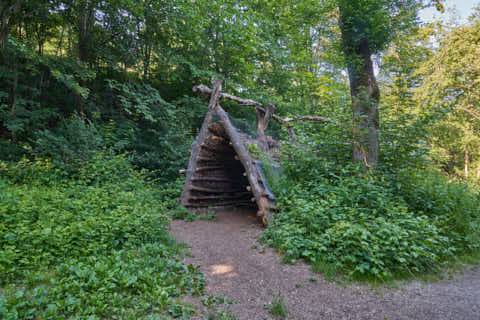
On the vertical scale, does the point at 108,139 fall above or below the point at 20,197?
above

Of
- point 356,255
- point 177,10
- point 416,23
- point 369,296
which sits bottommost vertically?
point 369,296

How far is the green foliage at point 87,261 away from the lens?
7.59 feet

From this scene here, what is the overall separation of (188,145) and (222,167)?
2332mm

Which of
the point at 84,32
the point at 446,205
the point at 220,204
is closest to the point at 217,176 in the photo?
the point at 220,204

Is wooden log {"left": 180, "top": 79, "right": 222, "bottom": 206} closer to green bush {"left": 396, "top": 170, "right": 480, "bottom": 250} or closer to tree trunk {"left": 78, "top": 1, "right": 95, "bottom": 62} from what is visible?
green bush {"left": 396, "top": 170, "right": 480, "bottom": 250}

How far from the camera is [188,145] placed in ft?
31.0

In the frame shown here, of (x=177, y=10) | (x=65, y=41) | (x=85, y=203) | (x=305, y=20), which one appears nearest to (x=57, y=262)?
(x=85, y=203)

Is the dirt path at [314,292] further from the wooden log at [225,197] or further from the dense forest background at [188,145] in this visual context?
the wooden log at [225,197]

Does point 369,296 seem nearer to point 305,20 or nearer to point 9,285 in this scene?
point 9,285

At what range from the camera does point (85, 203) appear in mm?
4496

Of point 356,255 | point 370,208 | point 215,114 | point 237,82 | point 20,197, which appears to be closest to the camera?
point 356,255

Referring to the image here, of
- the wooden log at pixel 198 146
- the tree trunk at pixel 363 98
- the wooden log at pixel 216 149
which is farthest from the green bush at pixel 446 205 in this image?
the wooden log at pixel 198 146

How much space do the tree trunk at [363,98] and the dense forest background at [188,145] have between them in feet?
0.11

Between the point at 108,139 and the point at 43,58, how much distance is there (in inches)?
104
